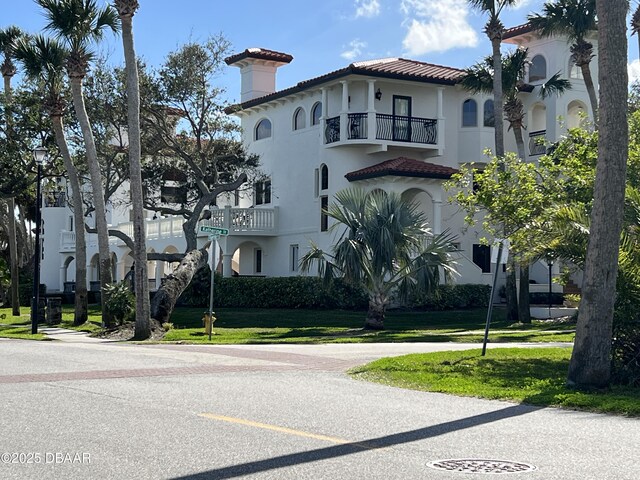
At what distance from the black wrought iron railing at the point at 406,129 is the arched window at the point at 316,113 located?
3.82 metres

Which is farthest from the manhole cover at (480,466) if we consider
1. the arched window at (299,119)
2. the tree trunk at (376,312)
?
the arched window at (299,119)

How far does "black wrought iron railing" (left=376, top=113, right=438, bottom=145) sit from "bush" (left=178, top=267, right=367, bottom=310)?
6.93m

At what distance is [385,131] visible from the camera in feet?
134

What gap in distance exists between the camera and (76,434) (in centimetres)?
923

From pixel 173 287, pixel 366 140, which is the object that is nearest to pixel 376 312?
pixel 173 287

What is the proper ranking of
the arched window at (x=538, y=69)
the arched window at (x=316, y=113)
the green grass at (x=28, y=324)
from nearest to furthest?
1. the green grass at (x=28, y=324)
2. the arched window at (x=316, y=113)
3. the arched window at (x=538, y=69)

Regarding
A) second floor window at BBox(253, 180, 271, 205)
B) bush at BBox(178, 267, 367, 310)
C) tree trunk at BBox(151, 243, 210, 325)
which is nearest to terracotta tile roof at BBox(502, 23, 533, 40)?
second floor window at BBox(253, 180, 271, 205)

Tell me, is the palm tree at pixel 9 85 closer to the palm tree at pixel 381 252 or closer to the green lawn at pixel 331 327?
the green lawn at pixel 331 327

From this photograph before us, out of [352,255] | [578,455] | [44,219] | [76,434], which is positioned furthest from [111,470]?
[44,219]

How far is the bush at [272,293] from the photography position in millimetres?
38125

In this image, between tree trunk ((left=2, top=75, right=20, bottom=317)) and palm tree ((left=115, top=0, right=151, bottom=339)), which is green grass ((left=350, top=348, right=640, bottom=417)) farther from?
tree trunk ((left=2, top=75, right=20, bottom=317))

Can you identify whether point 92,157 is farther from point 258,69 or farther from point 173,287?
point 258,69

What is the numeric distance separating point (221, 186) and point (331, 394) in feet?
78.8

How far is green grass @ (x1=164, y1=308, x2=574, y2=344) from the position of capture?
26719 mm
